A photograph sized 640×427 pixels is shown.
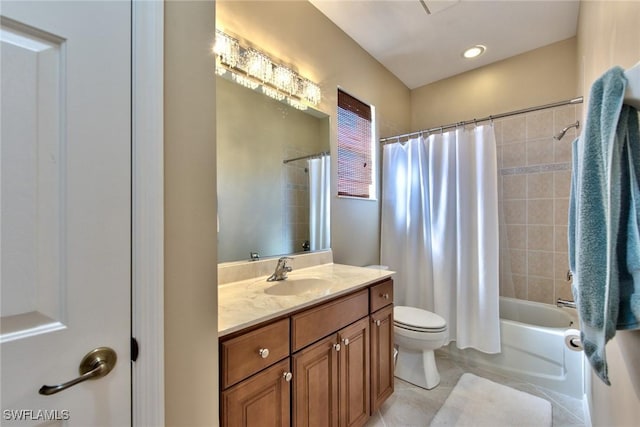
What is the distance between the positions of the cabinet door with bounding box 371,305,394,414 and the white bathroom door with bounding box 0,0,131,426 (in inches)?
47.5

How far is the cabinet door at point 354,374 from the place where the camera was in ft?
4.26

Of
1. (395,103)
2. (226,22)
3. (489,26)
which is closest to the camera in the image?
(226,22)

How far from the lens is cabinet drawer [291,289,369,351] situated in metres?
1.09

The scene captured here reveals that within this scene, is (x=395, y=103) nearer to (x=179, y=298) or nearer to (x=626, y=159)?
(x=626, y=159)

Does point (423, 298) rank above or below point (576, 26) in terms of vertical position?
below

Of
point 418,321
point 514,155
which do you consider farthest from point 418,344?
point 514,155

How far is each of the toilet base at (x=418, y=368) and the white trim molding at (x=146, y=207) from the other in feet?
6.10

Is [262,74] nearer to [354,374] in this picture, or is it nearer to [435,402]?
[354,374]

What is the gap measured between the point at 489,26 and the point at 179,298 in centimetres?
279

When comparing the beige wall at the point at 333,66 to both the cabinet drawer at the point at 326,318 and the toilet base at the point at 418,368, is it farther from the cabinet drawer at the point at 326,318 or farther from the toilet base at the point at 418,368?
the toilet base at the point at 418,368

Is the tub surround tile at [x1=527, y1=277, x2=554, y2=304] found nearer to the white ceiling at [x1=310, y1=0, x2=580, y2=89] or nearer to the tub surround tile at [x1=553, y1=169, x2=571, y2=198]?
the tub surround tile at [x1=553, y1=169, x2=571, y2=198]

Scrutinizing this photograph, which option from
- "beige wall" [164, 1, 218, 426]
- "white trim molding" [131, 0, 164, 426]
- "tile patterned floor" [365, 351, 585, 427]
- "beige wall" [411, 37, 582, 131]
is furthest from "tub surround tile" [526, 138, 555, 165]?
"white trim molding" [131, 0, 164, 426]

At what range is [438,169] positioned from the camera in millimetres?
2314

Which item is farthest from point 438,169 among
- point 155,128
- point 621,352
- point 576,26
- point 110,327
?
point 110,327
